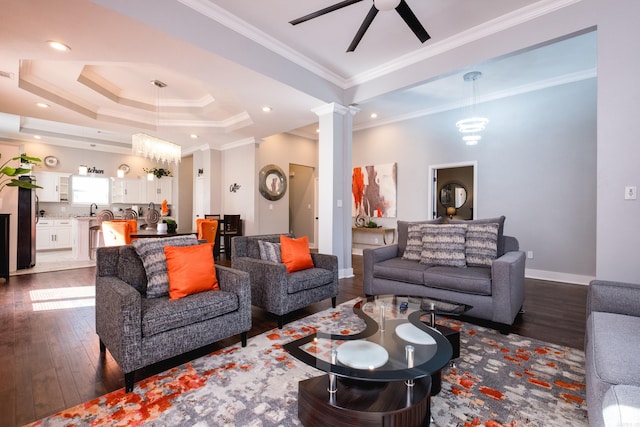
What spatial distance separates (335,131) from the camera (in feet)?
15.2

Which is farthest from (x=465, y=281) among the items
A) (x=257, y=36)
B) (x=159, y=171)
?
(x=159, y=171)

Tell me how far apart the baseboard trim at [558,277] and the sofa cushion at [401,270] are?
2.57 m

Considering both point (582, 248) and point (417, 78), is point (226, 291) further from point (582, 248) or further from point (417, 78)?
point (582, 248)

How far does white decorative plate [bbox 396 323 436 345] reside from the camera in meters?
1.61

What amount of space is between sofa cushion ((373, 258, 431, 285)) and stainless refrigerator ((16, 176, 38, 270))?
19.7ft

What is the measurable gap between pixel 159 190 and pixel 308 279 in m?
7.94

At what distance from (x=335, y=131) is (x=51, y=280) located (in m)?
4.90

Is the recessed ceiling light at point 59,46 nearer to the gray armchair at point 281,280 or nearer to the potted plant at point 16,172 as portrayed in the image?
the potted plant at point 16,172

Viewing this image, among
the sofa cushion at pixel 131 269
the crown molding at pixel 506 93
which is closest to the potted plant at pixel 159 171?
the crown molding at pixel 506 93

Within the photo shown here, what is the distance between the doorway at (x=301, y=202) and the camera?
29.0ft

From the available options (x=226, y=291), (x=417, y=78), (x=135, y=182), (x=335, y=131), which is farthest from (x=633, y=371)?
(x=135, y=182)

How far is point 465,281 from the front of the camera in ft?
9.19

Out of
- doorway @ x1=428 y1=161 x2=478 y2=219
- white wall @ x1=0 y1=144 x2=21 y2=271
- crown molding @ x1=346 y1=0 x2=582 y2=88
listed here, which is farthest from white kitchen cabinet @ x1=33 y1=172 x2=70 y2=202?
doorway @ x1=428 y1=161 x2=478 y2=219

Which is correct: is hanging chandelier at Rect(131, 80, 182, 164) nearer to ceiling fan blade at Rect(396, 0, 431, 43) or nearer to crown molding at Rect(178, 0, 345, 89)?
crown molding at Rect(178, 0, 345, 89)
